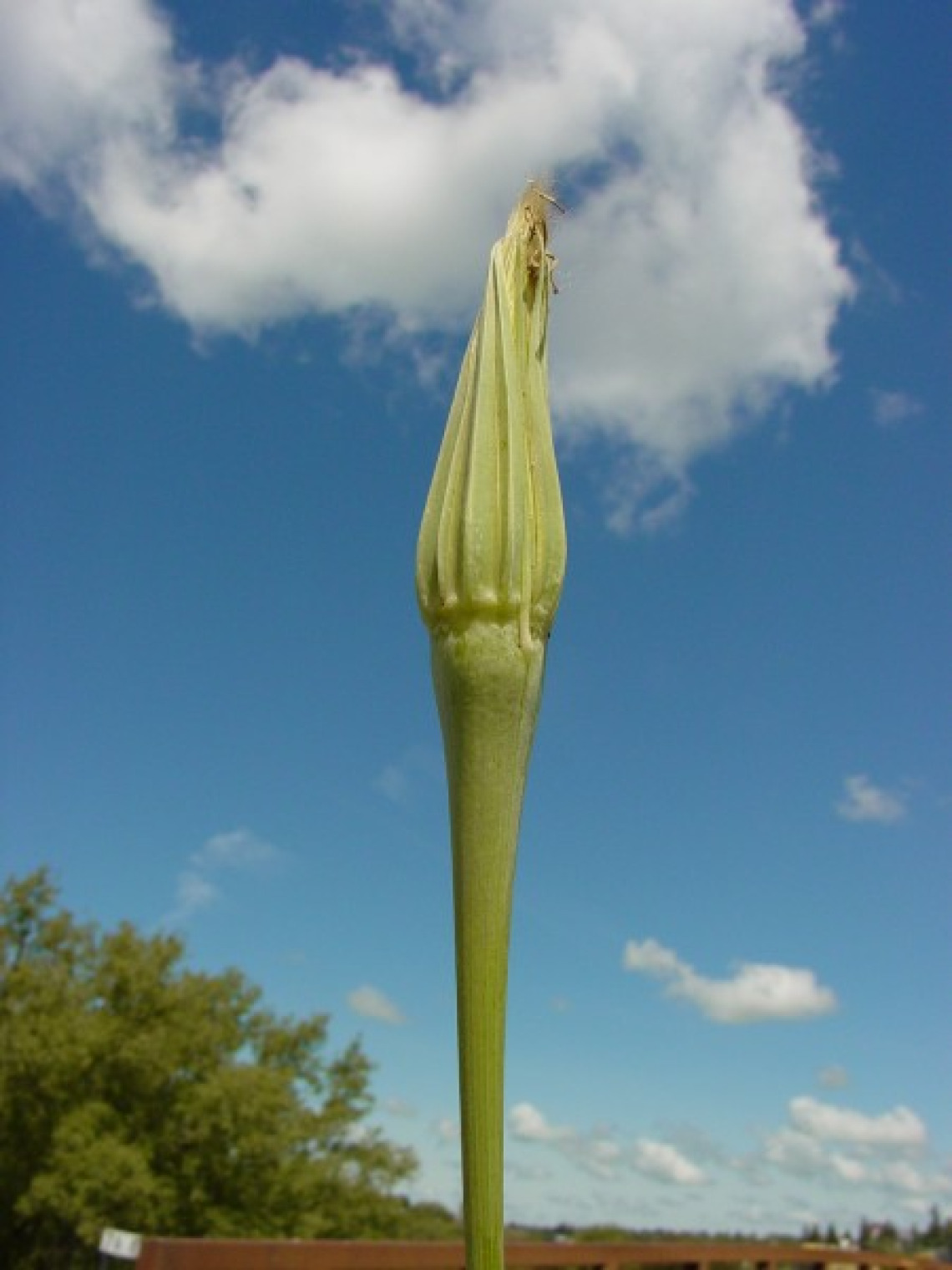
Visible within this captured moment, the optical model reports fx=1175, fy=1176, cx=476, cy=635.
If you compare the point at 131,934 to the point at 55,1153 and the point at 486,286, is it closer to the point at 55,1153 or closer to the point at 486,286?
the point at 55,1153

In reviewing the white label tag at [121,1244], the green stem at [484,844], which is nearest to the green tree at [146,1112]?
the white label tag at [121,1244]

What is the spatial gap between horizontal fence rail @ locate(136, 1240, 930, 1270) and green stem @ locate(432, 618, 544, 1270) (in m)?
3.63

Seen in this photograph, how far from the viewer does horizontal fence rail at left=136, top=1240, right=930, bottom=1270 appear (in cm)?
565

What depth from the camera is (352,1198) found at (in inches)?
1395

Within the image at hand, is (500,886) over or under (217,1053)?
under

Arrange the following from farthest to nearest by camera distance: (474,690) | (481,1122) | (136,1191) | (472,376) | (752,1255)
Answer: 1. (136,1191)
2. (752,1255)
3. (472,376)
4. (474,690)
5. (481,1122)

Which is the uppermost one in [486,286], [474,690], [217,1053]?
[217,1053]

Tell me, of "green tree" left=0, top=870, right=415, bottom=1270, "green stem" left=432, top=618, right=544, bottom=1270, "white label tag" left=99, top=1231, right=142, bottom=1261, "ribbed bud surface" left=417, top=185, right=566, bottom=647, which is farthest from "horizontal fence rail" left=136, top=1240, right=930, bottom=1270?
"green tree" left=0, top=870, right=415, bottom=1270

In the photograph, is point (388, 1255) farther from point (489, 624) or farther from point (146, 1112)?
point (146, 1112)

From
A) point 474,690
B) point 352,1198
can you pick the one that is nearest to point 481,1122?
point 474,690

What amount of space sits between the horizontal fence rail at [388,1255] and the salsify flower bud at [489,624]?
368 centimetres

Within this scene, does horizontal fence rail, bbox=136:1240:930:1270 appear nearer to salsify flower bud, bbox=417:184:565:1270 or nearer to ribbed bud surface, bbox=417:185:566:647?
salsify flower bud, bbox=417:184:565:1270

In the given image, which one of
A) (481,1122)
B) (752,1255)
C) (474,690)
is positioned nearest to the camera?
(481,1122)

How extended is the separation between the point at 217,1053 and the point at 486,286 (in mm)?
36016
